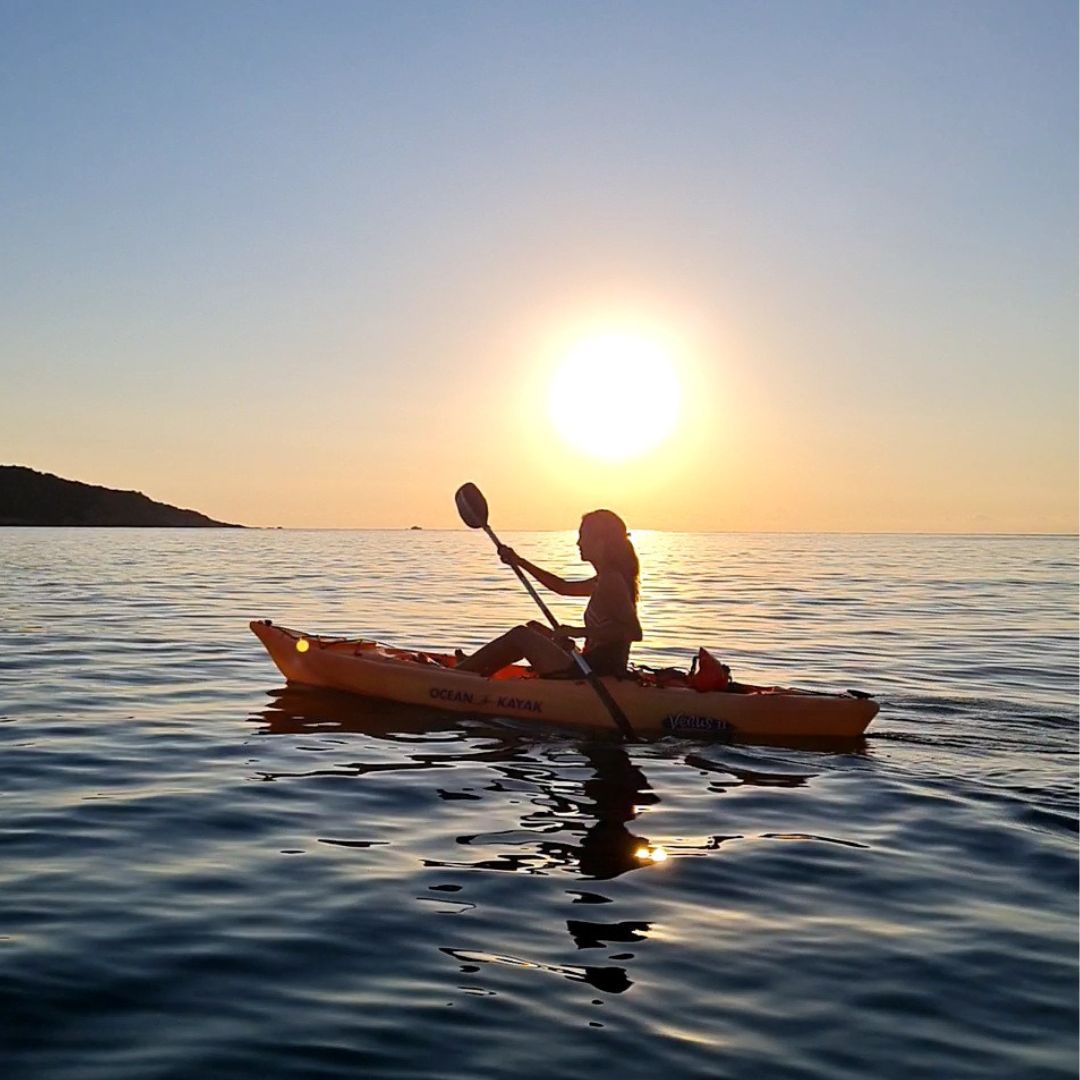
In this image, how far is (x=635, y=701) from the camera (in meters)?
10.5

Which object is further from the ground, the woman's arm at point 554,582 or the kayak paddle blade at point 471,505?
the kayak paddle blade at point 471,505

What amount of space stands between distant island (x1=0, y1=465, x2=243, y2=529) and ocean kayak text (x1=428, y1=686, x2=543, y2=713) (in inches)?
5656

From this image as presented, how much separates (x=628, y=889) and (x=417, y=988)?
5.38 feet

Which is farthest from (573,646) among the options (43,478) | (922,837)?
(43,478)

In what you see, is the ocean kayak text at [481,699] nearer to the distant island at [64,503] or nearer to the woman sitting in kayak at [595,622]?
the woman sitting in kayak at [595,622]

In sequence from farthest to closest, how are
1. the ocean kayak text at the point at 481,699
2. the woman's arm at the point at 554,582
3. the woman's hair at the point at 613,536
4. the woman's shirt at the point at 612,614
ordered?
the woman's arm at the point at 554,582, the ocean kayak text at the point at 481,699, the woman's shirt at the point at 612,614, the woman's hair at the point at 613,536

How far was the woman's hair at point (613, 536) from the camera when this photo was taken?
1025 centimetres

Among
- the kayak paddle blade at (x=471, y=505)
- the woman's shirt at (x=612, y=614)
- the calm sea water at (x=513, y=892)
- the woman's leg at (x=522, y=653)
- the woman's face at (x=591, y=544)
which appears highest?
the kayak paddle blade at (x=471, y=505)

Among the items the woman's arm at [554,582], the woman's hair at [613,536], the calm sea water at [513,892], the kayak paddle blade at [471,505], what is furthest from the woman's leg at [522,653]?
the kayak paddle blade at [471,505]

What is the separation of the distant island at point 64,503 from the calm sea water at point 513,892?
467ft

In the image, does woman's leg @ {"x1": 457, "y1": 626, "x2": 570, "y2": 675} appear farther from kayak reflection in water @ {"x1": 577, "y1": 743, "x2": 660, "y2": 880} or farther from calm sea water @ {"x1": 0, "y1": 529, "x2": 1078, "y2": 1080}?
kayak reflection in water @ {"x1": 577, "y1": 743, "x2": 660, "y2": 880}

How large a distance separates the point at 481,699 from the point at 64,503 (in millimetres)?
147658

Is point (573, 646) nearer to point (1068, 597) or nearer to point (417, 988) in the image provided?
point (417, 988)

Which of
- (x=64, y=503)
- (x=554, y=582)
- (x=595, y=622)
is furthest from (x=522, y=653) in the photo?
(x=64, y=503)
